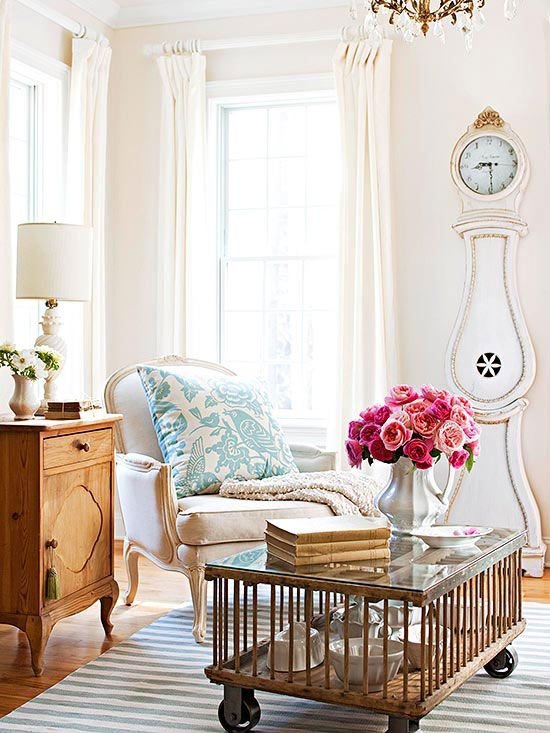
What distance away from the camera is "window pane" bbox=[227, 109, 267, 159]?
520cm

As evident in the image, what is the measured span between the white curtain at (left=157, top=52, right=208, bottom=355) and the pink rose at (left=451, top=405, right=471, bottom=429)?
7.80 feet

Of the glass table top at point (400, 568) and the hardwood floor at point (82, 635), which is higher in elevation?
the glass table top at point (400, 568)

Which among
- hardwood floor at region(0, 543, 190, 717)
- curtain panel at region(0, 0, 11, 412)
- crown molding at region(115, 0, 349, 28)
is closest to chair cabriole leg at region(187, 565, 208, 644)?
hardwood floor at region(0, 543, 190, 717)

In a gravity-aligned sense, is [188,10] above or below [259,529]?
above

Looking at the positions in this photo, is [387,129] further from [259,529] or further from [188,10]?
[259,529]

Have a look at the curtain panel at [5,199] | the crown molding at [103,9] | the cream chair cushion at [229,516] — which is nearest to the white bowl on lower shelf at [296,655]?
the cream chair cushion at [229,516]

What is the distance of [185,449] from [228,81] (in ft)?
7.36

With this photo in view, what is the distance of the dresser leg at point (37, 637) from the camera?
3.09 m

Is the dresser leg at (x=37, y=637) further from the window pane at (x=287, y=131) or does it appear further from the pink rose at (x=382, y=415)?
the window pane at (x=287, y=131)

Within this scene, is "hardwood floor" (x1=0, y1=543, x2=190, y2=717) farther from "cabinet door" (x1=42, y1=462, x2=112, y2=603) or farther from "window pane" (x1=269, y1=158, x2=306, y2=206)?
"window pane" (x1=269, y1=158, x2=306, y2=206)

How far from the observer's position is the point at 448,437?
2.84 meters

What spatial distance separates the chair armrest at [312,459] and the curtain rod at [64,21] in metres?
2.35

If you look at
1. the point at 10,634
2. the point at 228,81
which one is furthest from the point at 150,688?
the point at 228,81

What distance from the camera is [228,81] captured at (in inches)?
201
